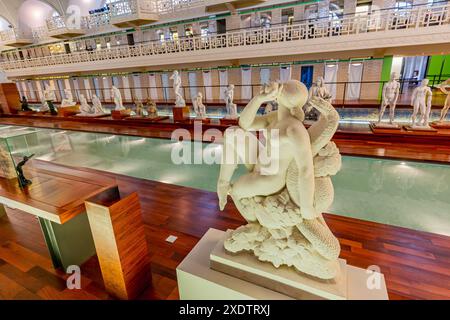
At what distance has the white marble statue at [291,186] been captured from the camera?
113cm

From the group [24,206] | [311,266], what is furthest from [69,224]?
[311,266]

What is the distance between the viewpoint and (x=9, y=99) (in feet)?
36.1

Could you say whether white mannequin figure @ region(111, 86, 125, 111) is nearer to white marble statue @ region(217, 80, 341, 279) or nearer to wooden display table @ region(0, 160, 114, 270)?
wooden display table @ region(0, 160, 114, 270)

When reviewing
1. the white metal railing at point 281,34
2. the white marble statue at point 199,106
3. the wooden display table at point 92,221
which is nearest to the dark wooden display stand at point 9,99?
the white metal railing at point 281,34

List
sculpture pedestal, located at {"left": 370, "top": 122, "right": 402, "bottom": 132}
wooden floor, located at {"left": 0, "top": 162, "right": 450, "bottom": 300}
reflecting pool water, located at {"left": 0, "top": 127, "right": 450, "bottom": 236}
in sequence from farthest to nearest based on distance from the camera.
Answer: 1. sculpture pedestal, located at {"left": 370, "top": 122, "right": 402, "bottom": 132}
2. reflecting pool water, located at {"left": 0, "top": 127, "right": 450, "bottom": 236}
3. wooden floor, located at {"left": 0, "top": 162, "right": 450, "bottom": 300}

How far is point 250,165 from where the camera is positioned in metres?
1.38

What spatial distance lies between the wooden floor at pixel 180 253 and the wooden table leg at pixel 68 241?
86 mm

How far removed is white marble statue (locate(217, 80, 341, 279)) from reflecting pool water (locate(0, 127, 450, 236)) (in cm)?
169

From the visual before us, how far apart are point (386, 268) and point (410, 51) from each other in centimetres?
808

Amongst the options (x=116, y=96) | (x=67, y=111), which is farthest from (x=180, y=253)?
(x=67, y=111)

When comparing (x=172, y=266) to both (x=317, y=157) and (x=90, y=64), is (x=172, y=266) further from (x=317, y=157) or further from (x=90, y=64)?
(x=90, y=64)

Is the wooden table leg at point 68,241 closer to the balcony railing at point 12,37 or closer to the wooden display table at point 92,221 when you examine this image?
the wooden display table at point 92,221

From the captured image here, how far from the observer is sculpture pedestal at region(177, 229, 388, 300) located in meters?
1.22

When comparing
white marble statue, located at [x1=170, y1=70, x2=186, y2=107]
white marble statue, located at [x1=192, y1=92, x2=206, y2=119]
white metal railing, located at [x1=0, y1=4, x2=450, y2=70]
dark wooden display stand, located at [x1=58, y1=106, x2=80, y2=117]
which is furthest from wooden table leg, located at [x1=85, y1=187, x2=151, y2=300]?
dark wooden display stand, located at [x1=58, y1=106, x2=80, y2=117]
